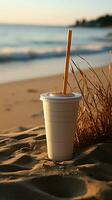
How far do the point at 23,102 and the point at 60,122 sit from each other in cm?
297

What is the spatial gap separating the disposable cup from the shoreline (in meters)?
1.68

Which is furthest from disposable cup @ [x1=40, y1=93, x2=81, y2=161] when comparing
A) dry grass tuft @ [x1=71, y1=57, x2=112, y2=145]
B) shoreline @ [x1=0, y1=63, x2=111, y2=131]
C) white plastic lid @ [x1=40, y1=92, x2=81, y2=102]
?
shoreline @ [x1=0, y1=63, x2=111, y2=131]

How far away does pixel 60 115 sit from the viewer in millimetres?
3139

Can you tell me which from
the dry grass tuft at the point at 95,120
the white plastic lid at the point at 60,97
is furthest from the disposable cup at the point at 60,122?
the dry grass tuft at the point at 95,120

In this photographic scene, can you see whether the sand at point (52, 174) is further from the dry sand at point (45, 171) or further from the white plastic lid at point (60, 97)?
the white plastic lid at point (60, 97)

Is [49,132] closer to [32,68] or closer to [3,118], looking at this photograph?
[3,118]

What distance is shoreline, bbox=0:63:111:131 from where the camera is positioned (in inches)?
204

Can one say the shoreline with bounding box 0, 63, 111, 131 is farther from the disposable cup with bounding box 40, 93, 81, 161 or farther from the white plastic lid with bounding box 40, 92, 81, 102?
the white plastic lid with bounding box 40, 92, 81, 102

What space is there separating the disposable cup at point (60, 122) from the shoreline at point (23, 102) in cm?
168

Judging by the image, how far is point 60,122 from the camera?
316cm

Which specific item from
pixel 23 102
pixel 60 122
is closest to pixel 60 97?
pixel 60 122

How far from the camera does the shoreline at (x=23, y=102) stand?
204 inches

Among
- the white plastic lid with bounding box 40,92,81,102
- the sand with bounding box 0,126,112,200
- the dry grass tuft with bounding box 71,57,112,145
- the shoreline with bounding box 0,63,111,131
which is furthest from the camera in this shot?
the shoreline with bounding box 0,63,111,131

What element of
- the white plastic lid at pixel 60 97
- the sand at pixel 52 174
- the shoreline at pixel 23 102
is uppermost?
the white plastic lid at pixel 60 97
